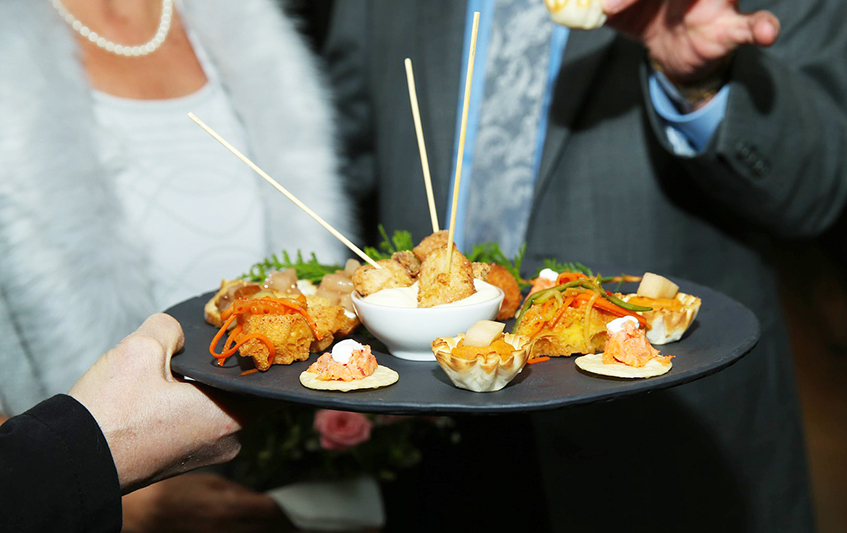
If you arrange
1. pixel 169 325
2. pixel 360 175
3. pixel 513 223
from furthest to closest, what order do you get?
pixel 360 175, pixel 513 223, pixel 169 325

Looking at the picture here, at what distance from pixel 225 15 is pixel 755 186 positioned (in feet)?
4.60

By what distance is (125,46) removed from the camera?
1.68 metres

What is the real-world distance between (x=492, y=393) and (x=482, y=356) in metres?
0.05

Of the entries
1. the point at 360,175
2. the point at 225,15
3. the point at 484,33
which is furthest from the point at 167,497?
the point at 484,33

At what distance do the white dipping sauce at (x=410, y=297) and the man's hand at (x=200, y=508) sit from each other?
2.85ft

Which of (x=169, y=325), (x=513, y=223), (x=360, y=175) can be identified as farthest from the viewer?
(x=360, y=175)

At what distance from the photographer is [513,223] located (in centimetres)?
197

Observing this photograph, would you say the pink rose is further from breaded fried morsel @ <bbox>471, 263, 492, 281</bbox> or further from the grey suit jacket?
breaded fried morsel @ <bbox>471, 263, 492, 281</bbox>

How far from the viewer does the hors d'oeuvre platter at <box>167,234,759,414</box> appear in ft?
3.14

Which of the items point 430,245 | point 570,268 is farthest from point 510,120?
point 430,245

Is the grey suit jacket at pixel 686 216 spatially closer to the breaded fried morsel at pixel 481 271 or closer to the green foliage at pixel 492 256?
the green foliage at pixel 492 256

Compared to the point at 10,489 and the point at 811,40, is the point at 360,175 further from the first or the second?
the point at 10,489

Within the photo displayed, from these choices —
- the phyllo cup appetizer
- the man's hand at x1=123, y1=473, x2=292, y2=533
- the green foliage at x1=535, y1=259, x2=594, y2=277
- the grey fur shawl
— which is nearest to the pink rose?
the man's hand at x1=123, y1=473, x2=292, y2=533

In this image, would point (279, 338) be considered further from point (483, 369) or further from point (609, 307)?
point (609, 307)
